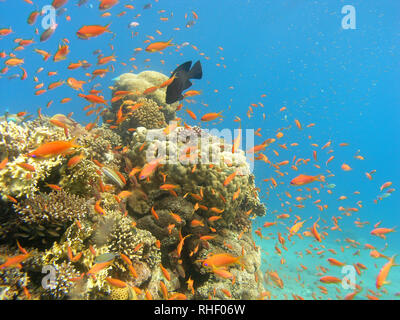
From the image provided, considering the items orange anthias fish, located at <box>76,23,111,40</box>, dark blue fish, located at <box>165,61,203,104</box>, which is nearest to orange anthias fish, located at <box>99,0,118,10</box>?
orange anthias fish, located at <box>76,23,111,40</box>

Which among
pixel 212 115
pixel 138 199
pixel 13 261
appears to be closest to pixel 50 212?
pixel 13 261

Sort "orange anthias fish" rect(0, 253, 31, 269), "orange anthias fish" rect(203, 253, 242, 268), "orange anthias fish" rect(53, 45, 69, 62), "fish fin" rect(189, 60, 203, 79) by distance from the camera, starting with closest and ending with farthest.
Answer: "orange anthias fish" rect(0, 253, 31, 269), "orange anthias fish" rect(203, 253, 242, 268), "orange anthias fish" rect(53, 45, 69, 62), "fish fin" rect(189, 60, 203, 79)

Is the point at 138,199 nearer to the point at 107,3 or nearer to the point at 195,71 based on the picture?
the point at 195,71

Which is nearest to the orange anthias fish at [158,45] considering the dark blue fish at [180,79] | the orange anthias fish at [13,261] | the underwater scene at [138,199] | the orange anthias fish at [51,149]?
the underwater scene at [138,199]

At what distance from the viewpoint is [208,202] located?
520 centimetres

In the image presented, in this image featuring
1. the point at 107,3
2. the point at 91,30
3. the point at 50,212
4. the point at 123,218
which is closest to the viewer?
the point at 50,212

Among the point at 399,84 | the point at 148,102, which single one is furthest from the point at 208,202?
the point at 399,84

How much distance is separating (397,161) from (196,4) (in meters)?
99.3

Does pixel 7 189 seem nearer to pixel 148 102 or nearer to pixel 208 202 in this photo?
pixel 208 202

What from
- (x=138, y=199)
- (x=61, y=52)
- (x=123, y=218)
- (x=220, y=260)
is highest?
(x=61, y=52)

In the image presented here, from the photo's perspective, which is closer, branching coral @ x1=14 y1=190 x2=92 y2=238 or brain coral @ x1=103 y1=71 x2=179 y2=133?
branching coral @ x1=14 y1=190 x2=92 y2=238

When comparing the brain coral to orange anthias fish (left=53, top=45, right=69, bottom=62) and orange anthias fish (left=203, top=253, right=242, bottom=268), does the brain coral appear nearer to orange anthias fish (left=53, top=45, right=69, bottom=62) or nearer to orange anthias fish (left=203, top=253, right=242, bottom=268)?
orange anthias fish (left=53, top=45, right=69, bottom=62)

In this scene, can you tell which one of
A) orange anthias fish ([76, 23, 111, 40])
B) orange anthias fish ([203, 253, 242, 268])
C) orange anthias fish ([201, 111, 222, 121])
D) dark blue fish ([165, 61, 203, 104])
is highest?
orange anthias fish ([76, 23, 111, 40])

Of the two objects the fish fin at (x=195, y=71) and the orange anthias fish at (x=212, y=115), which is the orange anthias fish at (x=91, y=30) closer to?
the fish fin at (x=195, y=71)
